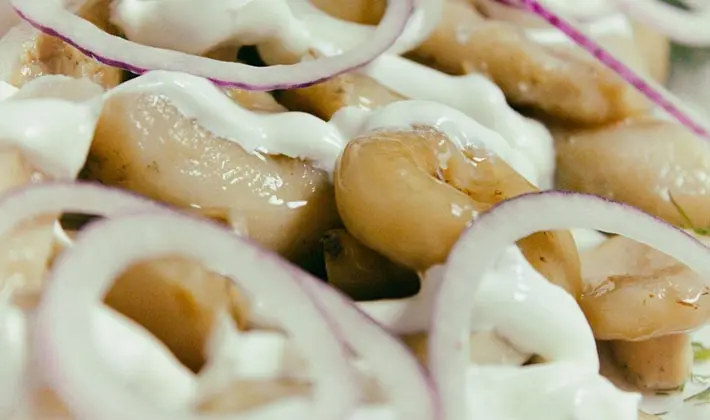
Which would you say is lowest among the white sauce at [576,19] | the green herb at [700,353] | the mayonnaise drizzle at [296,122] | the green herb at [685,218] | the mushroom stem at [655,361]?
the green herb at [700,353]

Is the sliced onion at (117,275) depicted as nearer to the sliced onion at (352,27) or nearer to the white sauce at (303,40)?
the white sauce at (303,40)

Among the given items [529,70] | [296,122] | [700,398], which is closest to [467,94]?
[529,70]

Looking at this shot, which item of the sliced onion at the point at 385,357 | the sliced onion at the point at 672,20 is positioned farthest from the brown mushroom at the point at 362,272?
the sliced onion at the point at 672,20

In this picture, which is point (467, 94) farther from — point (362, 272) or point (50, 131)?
point (50, 131)

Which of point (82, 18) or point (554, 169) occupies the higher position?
point (82, 18)

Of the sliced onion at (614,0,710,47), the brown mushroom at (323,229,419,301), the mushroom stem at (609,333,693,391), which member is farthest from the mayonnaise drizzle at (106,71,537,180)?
the sliced onion at (614,0,710,47)

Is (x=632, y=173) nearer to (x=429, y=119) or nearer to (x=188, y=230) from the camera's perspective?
(x=429, y=119)

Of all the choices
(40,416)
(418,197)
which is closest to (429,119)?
(418,197)
